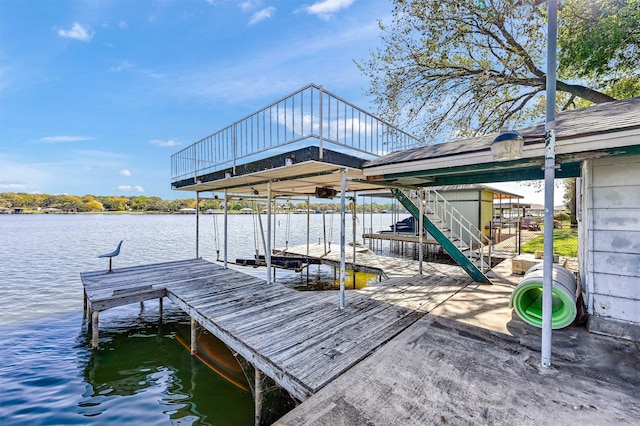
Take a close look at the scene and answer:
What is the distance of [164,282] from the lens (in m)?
7.48

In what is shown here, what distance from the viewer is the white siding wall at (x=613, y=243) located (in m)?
3.68

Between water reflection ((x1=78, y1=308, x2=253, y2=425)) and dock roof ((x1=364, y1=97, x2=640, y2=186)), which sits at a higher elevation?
dock roof ((x1=364, y1=97, x2=640, y2=186))

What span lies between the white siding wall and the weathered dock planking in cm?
240

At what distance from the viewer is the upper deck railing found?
4672mm

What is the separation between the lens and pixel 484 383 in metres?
2.84

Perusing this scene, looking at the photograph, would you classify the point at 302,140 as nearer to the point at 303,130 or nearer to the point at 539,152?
the point at 303,130

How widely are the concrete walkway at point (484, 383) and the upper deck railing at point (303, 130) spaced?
11.0 ft

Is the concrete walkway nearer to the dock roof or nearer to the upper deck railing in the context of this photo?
the dock roof

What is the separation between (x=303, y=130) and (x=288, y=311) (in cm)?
328

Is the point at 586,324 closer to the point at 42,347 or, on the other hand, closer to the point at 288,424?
the point at 288,424

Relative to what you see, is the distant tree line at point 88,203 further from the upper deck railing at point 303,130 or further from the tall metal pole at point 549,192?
the tall metal pole at point 549,192

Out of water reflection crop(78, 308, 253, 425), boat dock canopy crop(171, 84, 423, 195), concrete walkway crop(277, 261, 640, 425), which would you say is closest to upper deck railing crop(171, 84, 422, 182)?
boat dock canopy crop(171, 84, 423, 195)

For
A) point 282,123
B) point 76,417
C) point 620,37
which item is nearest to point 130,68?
point 282,123

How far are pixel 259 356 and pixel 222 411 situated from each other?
5.33 feet
